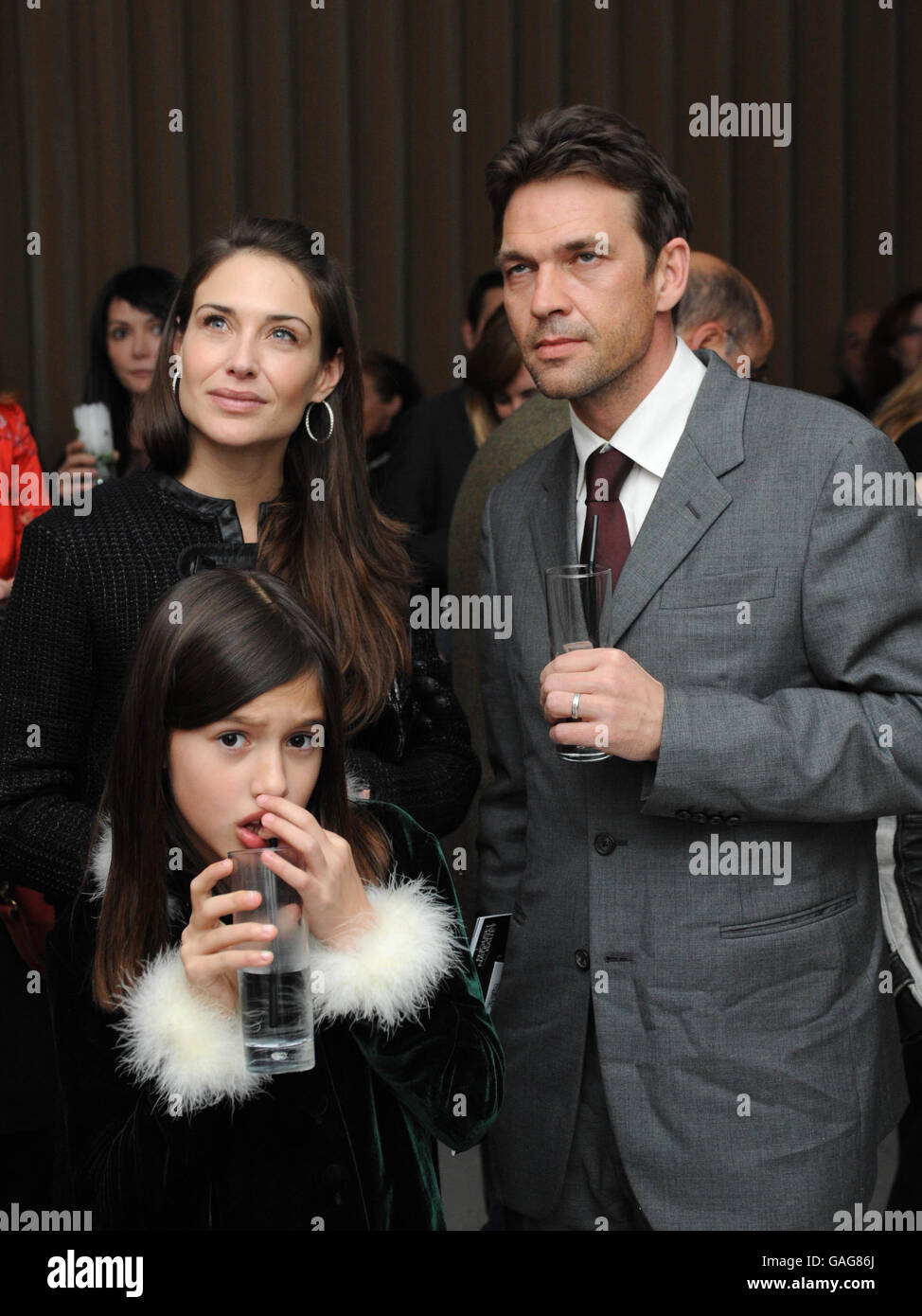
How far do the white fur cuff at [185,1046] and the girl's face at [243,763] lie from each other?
0.15 meters

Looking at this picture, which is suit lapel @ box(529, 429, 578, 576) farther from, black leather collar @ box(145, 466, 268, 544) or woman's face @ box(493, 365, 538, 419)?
woman's face @ box(493, 365, 538, 419)

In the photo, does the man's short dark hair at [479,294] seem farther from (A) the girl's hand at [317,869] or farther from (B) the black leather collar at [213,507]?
(A) the girl's hand at [317,869]

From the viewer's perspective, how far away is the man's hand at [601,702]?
1.69m

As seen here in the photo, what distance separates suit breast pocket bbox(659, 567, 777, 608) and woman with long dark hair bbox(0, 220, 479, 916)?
36cm

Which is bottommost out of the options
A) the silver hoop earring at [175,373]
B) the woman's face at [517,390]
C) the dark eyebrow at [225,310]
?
the silver hoop earring at [175,373]

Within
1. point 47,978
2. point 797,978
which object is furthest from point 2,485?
point 797,978

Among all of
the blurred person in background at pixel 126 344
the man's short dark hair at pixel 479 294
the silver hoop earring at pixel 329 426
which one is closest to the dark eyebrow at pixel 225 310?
the silver hoop earring at pixel 329 426

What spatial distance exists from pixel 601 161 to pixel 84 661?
888 millimetres

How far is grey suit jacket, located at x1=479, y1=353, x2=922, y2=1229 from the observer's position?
1.75 meters

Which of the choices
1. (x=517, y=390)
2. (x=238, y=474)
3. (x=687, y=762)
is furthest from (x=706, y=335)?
(x=687, y=762)

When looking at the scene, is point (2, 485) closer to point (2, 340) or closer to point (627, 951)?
point (627, 951)

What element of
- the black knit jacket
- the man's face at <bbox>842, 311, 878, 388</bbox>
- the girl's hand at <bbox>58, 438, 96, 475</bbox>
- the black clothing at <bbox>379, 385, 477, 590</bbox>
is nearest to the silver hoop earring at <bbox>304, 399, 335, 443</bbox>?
the black knit jacket

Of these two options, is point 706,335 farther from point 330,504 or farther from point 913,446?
point 330,504

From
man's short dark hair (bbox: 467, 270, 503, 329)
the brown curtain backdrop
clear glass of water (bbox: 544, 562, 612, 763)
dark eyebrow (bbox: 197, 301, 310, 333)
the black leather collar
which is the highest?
the brown curtain backdrop
